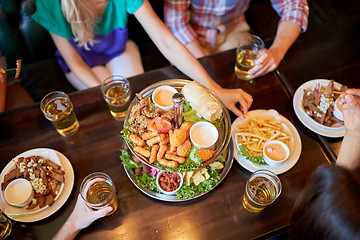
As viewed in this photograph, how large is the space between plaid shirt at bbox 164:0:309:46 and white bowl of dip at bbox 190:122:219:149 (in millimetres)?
1412

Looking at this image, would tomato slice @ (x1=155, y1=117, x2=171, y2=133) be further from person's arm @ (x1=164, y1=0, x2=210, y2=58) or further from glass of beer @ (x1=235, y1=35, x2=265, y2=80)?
person's arm @ (x1=164, y1=0, x2=210, y2=58)

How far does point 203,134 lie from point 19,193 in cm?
103

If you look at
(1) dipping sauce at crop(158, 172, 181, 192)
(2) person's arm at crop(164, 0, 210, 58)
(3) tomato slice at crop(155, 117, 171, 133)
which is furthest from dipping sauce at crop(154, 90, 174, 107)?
(2) person's arm at crop(164, 0, 210, 58)

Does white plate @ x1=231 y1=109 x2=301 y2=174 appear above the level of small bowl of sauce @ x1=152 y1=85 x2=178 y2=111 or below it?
below

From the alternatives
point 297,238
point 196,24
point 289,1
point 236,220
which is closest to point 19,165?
point 236,220

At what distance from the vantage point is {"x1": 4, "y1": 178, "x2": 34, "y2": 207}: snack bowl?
149cm

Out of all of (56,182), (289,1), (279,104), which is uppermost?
(289,1)

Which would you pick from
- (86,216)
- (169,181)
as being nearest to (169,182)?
(169,181)

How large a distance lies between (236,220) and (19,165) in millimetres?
1238

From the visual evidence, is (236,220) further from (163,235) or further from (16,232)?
(16,232)

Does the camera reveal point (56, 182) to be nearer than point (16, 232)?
No

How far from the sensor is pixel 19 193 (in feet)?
4.99

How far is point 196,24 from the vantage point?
284 centimetres

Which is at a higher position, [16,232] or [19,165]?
[19,165]
